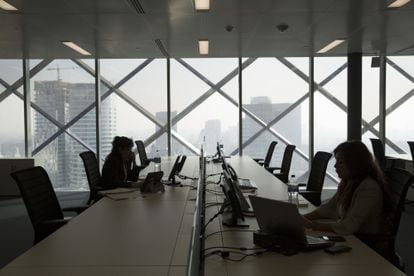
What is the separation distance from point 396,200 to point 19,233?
467 cm

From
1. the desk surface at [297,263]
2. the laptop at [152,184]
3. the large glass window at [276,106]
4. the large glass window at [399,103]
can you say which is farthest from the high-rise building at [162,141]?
the desk surface at [297,263]

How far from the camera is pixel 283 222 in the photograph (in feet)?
6.86

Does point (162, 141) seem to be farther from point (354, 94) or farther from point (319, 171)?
point (319, 171)

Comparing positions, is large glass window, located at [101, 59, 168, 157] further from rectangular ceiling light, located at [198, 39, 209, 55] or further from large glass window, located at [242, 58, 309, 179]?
large glass window, located at [242, 58, 309, 179]

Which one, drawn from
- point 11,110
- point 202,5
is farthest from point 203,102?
point 11,110

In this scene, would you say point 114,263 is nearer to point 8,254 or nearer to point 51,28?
point 8,254

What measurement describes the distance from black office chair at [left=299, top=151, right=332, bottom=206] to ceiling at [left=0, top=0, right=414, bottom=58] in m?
1.86

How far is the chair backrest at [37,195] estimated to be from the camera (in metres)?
3.00

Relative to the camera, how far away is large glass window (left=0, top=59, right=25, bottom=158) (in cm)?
884

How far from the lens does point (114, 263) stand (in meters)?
2.00

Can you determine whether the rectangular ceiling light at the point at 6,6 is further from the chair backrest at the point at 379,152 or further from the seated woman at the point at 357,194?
the chair backrest at the point at 379,152

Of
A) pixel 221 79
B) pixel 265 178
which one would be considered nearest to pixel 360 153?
pixel 265 178

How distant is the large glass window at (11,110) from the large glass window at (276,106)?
494 centimetres

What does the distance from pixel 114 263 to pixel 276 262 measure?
793mm
